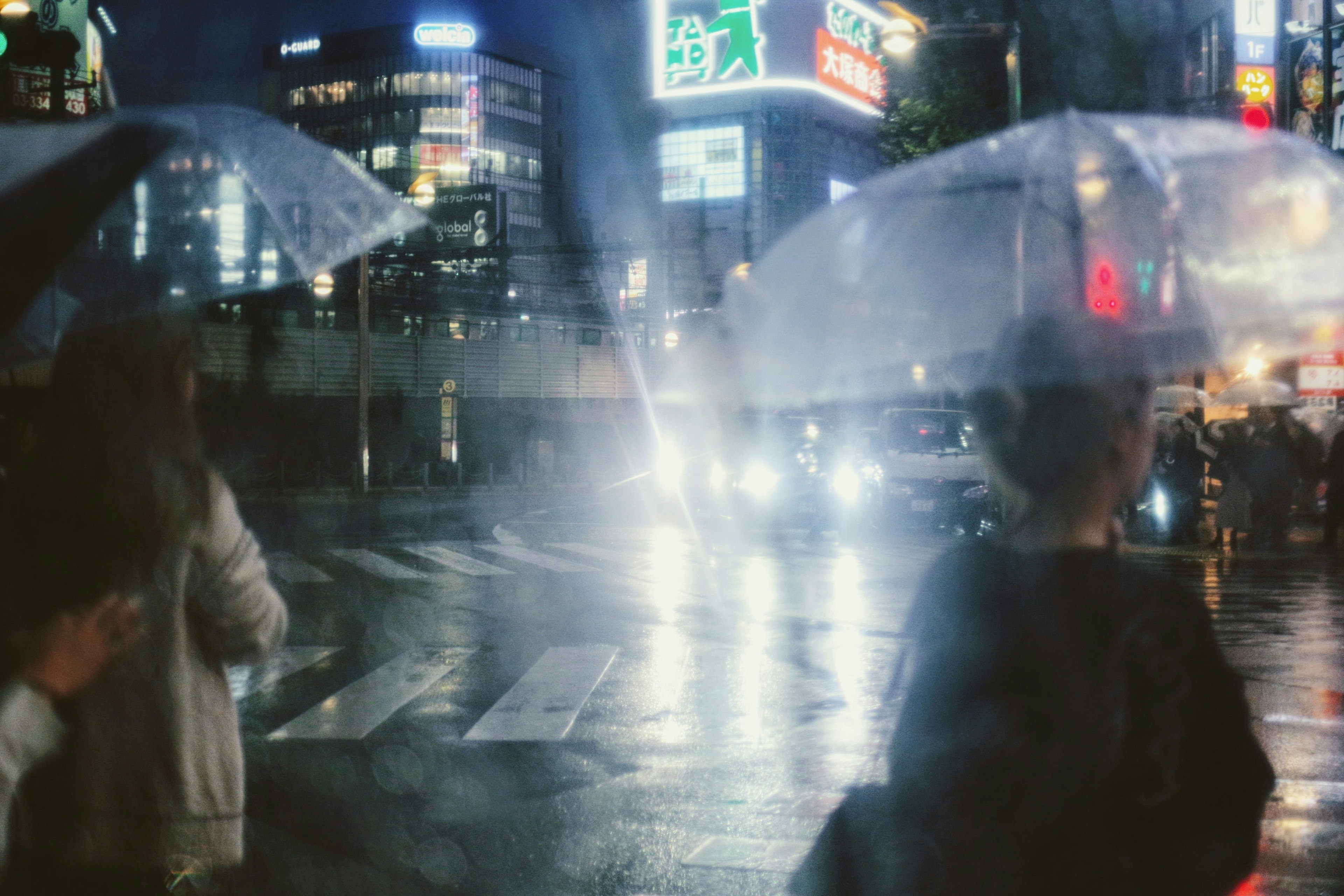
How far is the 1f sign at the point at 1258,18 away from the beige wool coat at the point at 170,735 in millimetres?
19415

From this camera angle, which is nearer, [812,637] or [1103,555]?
[1103,555]

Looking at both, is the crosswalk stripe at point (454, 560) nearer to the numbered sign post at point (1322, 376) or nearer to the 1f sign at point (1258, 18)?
the numbered sign post at point (1322, 376)

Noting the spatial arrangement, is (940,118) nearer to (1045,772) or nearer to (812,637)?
(812,637)

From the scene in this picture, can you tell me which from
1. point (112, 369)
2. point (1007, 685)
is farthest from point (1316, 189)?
point (112, 369)

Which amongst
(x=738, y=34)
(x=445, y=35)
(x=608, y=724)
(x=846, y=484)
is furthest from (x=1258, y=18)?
(x=445, y=35)

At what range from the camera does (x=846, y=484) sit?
19.9 meters

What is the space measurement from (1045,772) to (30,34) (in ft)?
36.6

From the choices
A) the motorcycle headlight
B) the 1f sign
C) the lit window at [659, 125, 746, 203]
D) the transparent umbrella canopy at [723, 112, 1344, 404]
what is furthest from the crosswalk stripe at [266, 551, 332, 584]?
the lit window at [659, 125, 746, 203]

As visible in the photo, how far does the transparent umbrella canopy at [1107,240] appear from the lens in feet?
9.14

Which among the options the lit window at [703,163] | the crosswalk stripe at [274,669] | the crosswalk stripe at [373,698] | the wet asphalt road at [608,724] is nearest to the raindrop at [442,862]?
the wet asphalt road at [608,724]

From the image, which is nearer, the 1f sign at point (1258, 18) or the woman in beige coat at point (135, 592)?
the woman in beige coat at point (135, 592)

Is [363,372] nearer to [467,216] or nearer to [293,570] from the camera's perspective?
[467,216]

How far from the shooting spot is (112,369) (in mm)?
2295

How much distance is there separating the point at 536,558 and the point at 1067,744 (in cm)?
1467
